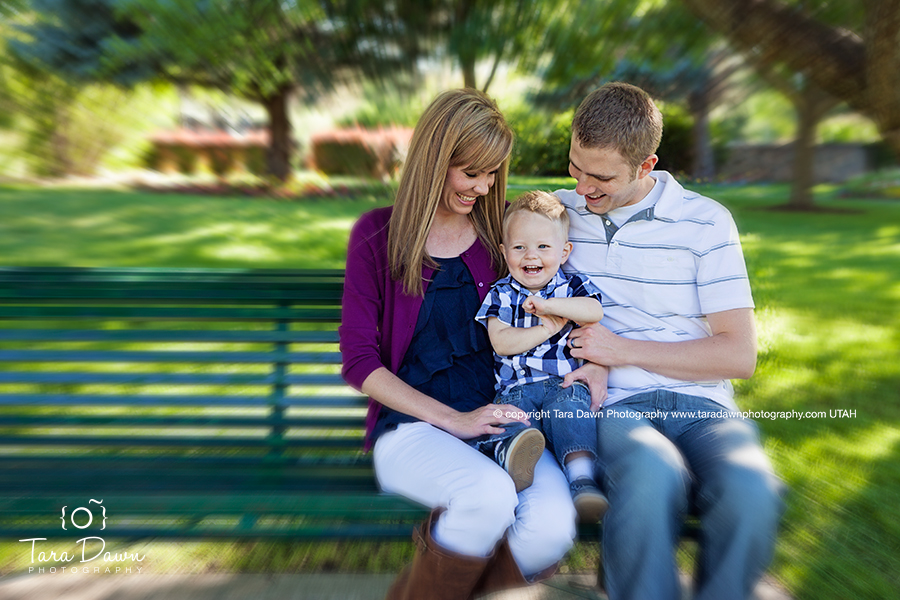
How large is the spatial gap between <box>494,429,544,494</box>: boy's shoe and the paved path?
0.67 m

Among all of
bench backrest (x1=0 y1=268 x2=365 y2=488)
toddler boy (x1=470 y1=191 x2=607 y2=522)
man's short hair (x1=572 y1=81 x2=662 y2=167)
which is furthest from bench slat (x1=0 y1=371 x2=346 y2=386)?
man's short hair (x1=572 y1=81 x2=662 y2=167)

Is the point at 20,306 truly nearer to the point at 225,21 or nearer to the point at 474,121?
the point at 225,21

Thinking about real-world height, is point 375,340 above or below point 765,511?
above

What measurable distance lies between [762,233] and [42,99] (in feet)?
11.9

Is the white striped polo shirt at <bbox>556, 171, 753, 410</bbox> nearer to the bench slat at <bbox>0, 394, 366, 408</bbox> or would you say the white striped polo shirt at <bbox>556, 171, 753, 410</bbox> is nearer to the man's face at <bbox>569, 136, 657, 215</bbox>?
the man's face at <bbox>569, 136, 657, 215</bbox>

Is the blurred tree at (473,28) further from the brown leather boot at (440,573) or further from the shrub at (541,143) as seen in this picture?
the brown leather boot at (440,573)

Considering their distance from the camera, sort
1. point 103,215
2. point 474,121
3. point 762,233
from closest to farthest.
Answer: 1. point 474,121
2. point 762,233
3. point 103,215

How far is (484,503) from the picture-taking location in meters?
1.68

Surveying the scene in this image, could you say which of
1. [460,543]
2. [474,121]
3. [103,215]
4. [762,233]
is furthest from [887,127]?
[103,215]

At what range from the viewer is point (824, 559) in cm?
250

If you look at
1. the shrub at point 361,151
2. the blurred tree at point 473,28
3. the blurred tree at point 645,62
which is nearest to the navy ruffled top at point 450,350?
the shrub at point 361,151

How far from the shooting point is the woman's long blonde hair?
2.03m

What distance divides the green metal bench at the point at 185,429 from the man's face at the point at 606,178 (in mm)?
968

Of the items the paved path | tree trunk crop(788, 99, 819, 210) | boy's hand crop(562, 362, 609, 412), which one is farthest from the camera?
tree trunk crop(788, 99, 819, 210)
